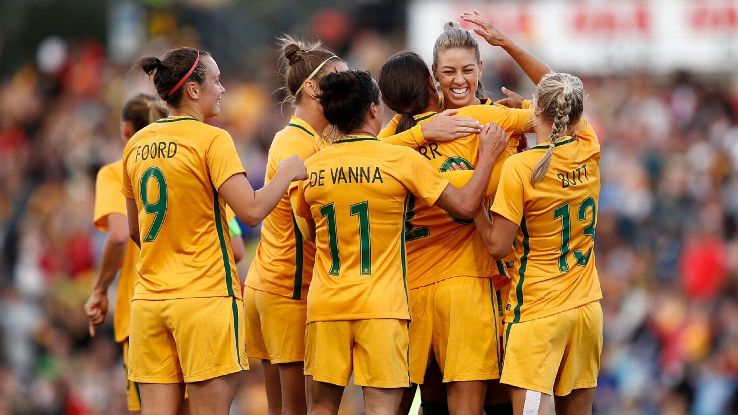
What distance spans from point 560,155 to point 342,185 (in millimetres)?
1215

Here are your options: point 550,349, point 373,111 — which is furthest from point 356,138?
point 550,349

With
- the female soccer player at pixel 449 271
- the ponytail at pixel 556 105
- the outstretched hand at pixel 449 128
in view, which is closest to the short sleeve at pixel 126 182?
the female soccer player at pixel 449 271

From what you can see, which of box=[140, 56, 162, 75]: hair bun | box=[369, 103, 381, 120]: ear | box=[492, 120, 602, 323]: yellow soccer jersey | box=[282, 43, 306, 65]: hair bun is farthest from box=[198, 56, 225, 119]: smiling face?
box=[492, 120, 602, 323]: yellow soccer jersey

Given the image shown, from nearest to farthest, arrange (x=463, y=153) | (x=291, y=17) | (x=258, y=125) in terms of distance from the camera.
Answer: (x=463, y=153) → (x=258, y=125) → (x=291, y=17)

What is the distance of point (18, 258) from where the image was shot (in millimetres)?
18547

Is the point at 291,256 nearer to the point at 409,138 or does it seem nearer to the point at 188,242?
the point at 188,242

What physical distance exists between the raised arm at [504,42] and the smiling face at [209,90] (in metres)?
1.50

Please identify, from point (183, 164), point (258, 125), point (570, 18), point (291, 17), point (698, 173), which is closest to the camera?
point (183, 164)

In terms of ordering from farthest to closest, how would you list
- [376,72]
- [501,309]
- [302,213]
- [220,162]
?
1. [376,72]
2. [501,309]
3. [302,213]
4. [220,162]

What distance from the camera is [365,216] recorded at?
7891 mm

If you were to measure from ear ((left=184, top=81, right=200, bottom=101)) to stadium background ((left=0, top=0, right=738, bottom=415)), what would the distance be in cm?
399

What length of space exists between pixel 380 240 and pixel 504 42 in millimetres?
1554

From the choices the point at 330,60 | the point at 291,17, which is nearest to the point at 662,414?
the point at 330,60

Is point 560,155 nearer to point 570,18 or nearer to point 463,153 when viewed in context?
point 463,153
